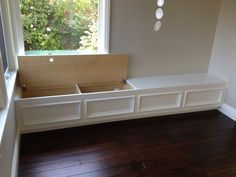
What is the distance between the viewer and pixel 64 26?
8.88ft

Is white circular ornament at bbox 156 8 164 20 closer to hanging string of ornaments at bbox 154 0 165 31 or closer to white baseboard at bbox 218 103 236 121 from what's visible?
hanging string of ornaments at bbox 154 0 165 31

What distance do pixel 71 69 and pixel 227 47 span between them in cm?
211

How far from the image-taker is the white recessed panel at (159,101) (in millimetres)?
2825

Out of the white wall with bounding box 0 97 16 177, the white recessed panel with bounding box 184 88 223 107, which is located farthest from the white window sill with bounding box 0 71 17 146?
the white recessed panel with bounding box 184 88 223 107

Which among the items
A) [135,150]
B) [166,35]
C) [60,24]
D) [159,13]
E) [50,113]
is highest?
[159,13]

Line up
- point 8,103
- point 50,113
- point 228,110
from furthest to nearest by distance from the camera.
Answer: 1. point 228,110
2. point 50,113
3. point 8,103

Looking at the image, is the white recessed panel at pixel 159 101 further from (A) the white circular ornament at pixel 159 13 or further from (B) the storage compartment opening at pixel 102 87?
(A) the white circular ornament at pixel 159 13

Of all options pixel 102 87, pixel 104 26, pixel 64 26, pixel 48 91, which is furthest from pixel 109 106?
pixel 64 26

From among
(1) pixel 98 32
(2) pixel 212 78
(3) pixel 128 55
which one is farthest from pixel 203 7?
(1) pixel 98 32

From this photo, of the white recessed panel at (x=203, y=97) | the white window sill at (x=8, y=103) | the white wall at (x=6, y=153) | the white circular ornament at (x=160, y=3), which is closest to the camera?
the white wall at (x=6, y=153)

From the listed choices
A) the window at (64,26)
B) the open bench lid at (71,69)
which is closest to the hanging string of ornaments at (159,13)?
the open bench lid at (71,69)

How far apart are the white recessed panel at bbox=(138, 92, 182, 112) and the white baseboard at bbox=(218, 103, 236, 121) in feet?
2.33

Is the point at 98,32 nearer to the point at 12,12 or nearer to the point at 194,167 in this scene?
the point at 12,12

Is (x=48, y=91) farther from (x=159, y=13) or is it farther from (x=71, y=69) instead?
(x=159, y=13)
